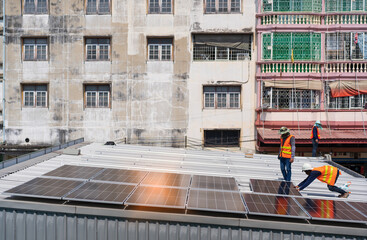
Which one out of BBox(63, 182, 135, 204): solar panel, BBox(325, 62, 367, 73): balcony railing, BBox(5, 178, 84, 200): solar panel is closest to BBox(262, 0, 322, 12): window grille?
BBox(325, 62, 367, 73): balcony railing

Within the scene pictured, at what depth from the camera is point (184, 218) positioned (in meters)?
6.93

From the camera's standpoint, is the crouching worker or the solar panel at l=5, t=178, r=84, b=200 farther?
the crouching worker

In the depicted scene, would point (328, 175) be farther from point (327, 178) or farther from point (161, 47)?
point (161, 47)

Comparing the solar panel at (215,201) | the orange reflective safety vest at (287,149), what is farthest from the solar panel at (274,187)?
the orange reflective safety vest at (287,149)

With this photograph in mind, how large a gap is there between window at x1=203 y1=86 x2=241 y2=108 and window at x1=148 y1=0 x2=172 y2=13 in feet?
23.5

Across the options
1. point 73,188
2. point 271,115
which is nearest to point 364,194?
point 73,188

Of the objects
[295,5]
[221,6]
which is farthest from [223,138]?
[295,5]

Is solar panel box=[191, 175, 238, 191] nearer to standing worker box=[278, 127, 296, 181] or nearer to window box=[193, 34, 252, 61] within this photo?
standing worker box=[278, 127, 296, 181]

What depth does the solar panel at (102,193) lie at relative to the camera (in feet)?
23.7

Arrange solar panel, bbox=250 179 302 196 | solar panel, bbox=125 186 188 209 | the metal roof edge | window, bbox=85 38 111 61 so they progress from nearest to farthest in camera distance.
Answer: the metal roof edge < solar panel, bbox=125 186 188 209 < solar panel, bbox=250 179 302 196 < window, bbox=85 38 111 61

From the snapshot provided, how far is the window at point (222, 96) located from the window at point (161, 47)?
4173 mm

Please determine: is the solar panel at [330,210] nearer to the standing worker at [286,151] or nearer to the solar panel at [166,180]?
the standing worker at [286,151]

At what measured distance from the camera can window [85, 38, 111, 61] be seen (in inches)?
928

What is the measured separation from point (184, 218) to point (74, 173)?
4.44 m
